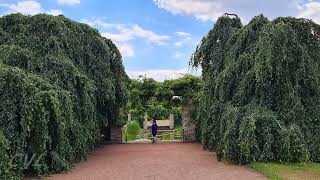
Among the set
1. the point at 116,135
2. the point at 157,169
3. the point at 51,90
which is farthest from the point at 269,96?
the point at 116,135

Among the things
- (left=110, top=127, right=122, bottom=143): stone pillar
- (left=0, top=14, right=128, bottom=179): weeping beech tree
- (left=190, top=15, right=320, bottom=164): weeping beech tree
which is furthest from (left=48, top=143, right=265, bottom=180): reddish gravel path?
(left=110, top=127, right=122, bottom=143): stone pillar

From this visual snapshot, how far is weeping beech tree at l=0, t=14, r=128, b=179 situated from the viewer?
991cm

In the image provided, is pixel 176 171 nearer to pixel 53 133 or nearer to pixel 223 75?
pixel 53 133

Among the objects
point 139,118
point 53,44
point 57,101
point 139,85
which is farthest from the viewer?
point 139,118

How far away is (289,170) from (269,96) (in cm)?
319

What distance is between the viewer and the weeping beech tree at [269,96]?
39.0ft

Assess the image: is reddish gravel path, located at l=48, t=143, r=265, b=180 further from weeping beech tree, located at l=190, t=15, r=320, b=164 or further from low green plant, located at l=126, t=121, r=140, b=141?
low green plant, located at l=126, t=121, r=140, b=141

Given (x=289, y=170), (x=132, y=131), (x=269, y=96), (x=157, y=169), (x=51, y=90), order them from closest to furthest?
(x=289, y=170), (x=51, y=90), (x=157, y=169), (x=269, y=96), (x=132, y=131)

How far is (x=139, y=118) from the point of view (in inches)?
1382

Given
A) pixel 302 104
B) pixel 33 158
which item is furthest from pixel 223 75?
pixel 33 158

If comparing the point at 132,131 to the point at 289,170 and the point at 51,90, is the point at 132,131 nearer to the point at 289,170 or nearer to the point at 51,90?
the point at 51,90

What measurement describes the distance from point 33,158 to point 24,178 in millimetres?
519

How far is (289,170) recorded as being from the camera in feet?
35.2

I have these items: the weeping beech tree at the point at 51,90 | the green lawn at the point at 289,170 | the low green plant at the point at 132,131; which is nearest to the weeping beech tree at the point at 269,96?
the green lawn at the point at 289,170
